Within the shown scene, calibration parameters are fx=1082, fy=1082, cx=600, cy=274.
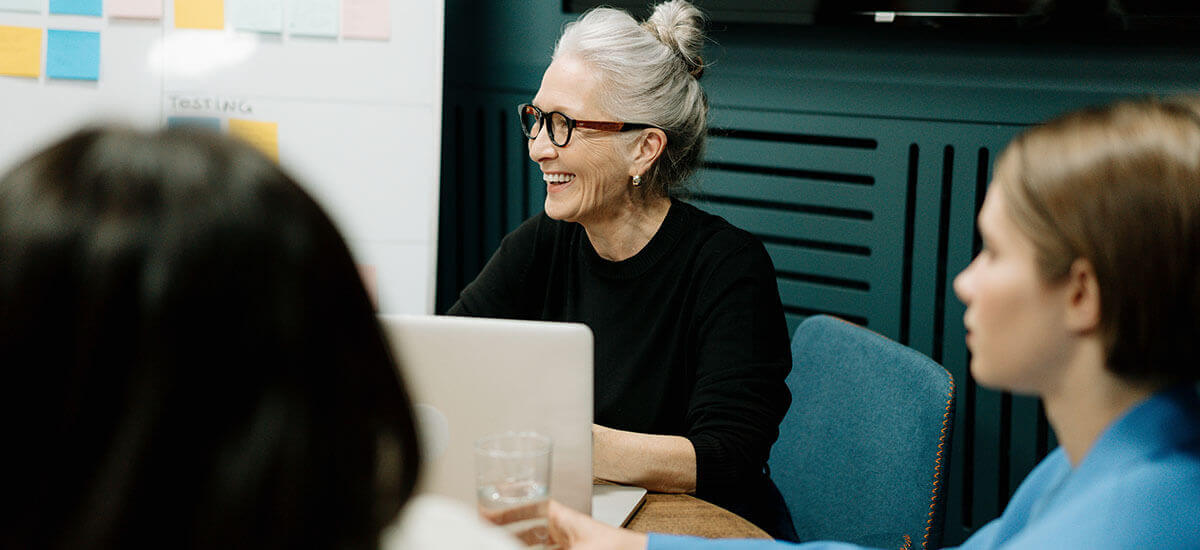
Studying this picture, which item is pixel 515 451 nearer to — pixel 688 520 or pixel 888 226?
pixel 688 520

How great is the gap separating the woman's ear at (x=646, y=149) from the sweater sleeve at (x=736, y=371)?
216mm

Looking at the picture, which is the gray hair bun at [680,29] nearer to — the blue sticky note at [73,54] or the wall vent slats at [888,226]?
the wall vent slats at [888,226]

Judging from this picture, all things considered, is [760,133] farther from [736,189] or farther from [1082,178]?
[1082,178]

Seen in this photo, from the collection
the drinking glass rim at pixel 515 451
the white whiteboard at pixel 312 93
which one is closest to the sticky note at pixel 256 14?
the white whiteboard at pixel 312 93

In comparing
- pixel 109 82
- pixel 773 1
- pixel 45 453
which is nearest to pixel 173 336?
pixel 45 453

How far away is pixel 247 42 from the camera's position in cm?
257

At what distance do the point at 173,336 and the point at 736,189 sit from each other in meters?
2.26

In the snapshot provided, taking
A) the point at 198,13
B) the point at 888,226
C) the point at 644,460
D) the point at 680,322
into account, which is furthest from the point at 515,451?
the point at 198,13

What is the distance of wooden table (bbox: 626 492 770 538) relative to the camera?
4.25 feet

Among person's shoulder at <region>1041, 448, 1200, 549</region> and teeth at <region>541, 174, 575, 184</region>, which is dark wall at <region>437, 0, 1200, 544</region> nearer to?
teeth at <region>541, 174, 575, 184</region>

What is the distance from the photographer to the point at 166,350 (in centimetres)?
48

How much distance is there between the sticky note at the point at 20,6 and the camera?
254 cm

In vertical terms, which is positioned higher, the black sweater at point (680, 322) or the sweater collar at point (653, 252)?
the sweater collar at point (653, 252)

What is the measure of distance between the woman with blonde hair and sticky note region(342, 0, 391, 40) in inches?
76.3
